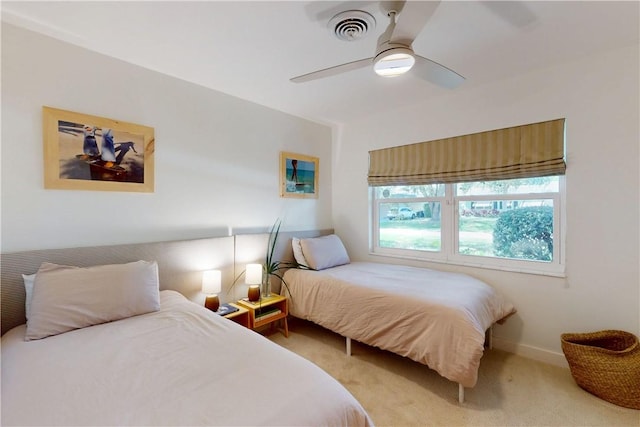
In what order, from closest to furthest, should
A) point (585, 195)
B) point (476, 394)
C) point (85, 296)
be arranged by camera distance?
1. point (85, 296)
2. point (476, 394)
3. point (585, 195)

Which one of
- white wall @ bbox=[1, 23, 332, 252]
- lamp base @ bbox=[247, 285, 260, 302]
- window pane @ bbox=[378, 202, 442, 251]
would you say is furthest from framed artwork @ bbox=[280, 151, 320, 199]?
lamp base @ bbox=[247, 285, 260, 302]

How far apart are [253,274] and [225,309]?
1.28ft

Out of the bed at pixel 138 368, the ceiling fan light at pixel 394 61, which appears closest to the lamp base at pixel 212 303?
the bed at pixel 138 368

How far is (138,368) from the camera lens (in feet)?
3.98

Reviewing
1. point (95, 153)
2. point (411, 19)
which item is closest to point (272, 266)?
point (95, 153)

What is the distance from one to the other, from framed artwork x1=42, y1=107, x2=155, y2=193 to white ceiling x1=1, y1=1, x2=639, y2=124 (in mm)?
538

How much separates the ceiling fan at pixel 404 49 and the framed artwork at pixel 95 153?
142cm

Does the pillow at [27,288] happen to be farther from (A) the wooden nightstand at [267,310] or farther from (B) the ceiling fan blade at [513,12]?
(B) the ceiling fan blade at [513,12]

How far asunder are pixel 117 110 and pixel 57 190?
716 mm

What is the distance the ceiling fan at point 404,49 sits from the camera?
1.24 metres

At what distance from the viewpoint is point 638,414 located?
5.74 feet

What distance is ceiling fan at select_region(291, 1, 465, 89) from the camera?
4.06 feet

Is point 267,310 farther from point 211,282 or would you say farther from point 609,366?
point 609,366

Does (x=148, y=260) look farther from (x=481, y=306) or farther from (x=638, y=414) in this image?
(x=638, y=414)
